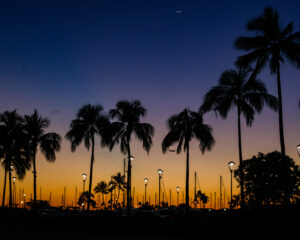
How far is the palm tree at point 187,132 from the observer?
113 feet

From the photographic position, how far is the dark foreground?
712 inches

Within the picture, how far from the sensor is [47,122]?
148 feet

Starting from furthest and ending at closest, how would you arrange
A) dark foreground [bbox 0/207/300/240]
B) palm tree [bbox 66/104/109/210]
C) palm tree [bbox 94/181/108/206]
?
palm tree [bbox 94/181/108/206] < palm tree [bbox 66/104/109/210] < dark foreground [bbox 0/207/300/240]

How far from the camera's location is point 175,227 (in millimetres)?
22438

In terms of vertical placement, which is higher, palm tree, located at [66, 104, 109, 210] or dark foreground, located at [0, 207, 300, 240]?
palm tree, located at [66, 104, 109, 210]

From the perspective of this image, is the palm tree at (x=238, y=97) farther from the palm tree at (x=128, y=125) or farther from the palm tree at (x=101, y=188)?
the palm tree at (x=101, y=188)

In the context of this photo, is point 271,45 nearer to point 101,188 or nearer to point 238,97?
point 238,97

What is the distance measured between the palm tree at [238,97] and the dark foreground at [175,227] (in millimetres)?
8686

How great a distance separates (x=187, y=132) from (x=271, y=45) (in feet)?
44.2

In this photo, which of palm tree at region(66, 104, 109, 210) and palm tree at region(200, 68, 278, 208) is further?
palm tree at region(66, 104, 109, 210)

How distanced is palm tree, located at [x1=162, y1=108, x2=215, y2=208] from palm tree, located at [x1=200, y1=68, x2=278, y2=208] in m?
4.03

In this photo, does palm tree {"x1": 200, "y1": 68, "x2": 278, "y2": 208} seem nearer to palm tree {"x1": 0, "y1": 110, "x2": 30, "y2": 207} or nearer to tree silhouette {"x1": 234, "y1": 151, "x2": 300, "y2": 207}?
tree silhouette {"x1": 234, "y1": 151, "x2": 300, "y2": 207}

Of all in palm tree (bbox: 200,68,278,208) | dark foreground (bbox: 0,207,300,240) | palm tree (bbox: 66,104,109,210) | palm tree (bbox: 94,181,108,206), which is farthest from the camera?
palm tree (bbox: 94,181,108,206)

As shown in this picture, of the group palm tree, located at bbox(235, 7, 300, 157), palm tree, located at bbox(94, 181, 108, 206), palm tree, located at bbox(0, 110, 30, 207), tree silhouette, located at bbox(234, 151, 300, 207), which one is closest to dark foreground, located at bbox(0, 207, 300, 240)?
palm tree, located at bbox(235, 7, 300, 157)
